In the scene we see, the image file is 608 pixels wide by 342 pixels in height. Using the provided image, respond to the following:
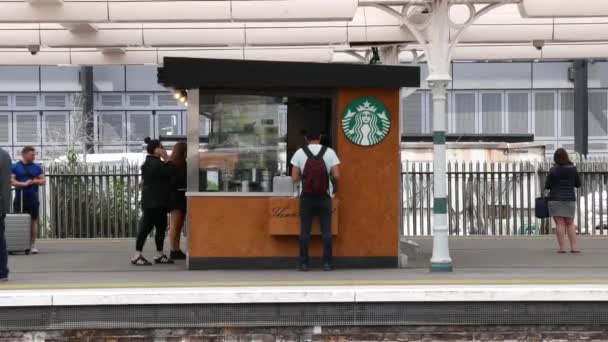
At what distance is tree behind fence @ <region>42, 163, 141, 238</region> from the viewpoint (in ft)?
75.8

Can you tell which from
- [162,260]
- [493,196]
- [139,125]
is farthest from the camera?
[139,125]

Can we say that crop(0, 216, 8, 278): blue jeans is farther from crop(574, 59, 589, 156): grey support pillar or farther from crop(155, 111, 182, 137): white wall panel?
crop(574, 59, 589, 156): grey support pillar

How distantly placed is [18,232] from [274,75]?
18.6ft

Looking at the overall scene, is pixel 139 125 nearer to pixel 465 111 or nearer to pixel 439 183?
pixel 465 111

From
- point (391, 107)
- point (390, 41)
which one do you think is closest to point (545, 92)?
point (390, 41)

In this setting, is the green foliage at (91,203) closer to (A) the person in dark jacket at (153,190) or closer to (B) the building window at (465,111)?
(A) the person in dark jacket at (153,190)

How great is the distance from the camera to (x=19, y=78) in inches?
1489

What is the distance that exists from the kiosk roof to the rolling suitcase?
4.47 meters

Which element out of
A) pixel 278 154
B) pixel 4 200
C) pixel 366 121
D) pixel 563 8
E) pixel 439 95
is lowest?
pixel 4 200

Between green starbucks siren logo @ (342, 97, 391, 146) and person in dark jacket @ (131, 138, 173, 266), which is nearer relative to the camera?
green starbucks siren logo @ (342, 97, 391, 146)

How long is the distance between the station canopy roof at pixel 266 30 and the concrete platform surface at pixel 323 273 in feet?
11.8

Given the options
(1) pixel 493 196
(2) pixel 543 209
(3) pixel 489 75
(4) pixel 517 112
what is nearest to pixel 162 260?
(2) pixel 543 209

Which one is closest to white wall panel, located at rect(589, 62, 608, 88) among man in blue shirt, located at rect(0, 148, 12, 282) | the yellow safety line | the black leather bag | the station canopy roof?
the station canopy roof

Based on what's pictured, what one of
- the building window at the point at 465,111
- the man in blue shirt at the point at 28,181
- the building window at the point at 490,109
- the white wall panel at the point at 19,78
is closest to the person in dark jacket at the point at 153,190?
the man in blue shirt at the point at 28,181
